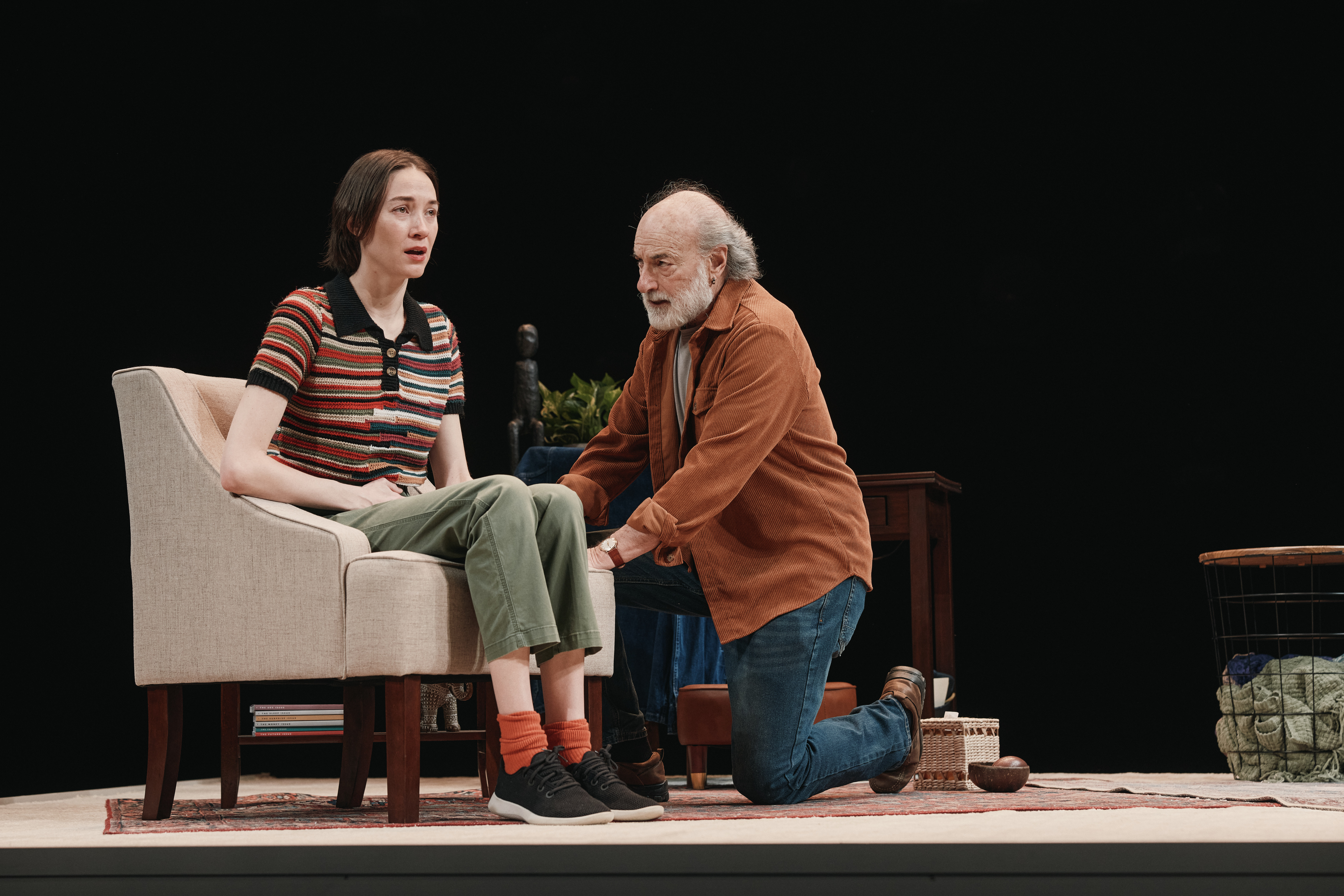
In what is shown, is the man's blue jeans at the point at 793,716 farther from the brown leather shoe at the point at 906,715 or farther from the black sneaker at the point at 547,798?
the black sneaker at the point at 547,798

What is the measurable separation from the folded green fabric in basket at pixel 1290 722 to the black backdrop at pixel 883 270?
2.67 ft

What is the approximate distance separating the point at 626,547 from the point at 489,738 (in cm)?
63

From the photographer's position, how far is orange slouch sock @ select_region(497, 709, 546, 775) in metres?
1.93

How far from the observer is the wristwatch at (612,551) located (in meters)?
2.24

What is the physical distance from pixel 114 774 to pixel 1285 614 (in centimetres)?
363

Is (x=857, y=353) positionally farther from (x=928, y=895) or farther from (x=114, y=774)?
(x=928, y=895)

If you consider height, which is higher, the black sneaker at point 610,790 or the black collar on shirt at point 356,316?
the black collar on shirt at point 356,316

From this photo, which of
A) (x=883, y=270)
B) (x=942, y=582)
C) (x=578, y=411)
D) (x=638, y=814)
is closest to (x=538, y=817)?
(x=638, y=814)

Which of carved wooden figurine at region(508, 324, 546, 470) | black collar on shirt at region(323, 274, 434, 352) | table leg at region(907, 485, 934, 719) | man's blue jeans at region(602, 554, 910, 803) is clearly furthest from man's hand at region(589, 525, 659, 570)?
carved wooden figurine at region(508, 324, 546, 470)

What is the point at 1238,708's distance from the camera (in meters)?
3.27

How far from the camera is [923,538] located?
3527 millimetres

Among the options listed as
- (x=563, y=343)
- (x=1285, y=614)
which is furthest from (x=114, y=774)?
(x=1285, y=614)

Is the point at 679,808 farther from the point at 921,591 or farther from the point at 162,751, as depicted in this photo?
the point at 921,591

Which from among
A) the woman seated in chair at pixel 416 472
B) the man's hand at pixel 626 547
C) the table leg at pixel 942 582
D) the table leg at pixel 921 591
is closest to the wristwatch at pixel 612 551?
the man's hand at pixel 626 547
